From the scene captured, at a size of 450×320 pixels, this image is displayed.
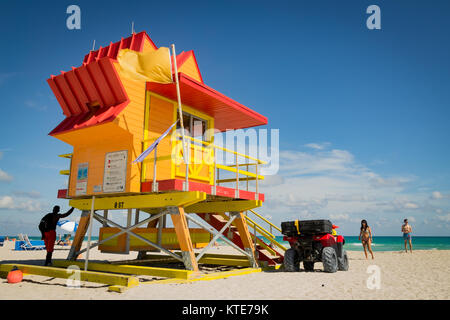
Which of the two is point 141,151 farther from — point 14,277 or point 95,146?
point 14,277

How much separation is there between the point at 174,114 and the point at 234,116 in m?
2.82

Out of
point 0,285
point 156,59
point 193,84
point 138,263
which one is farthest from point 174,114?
point 0,285

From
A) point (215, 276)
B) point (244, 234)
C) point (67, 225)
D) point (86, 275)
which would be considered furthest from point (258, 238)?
point (67, 225)

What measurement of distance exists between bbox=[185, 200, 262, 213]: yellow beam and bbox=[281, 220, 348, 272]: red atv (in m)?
1.48

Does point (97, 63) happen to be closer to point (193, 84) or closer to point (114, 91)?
point (114, 91)

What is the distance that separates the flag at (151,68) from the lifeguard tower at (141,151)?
16.7 inches

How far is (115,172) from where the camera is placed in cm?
1163

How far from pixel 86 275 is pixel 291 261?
6.94 metres

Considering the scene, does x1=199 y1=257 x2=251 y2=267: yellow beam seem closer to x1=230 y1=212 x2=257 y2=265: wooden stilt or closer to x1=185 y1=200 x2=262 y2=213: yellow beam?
x1=230 y1=212 x2=257 y2=265: wooden stilt

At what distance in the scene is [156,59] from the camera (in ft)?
35.0

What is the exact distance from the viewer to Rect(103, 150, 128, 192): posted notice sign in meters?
11.4

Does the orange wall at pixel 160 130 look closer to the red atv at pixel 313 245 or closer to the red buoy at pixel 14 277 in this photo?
the red buoy at pixel 14 277
